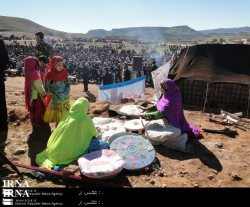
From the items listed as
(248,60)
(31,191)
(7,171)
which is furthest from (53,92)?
(248,60)

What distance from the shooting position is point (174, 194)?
4.03 metres

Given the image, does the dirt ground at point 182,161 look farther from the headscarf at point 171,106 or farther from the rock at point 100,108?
the rock at point 100,108

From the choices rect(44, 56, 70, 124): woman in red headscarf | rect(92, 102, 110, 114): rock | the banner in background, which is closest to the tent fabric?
the banner in background

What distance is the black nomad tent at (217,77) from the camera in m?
11.2

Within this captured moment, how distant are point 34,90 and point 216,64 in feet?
23.4

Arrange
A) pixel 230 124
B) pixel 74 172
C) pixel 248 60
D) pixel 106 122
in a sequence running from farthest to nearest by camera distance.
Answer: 1. pixel 248 60
2. pixel 230 124
3. pixel 106 122
4. pixel 74 172

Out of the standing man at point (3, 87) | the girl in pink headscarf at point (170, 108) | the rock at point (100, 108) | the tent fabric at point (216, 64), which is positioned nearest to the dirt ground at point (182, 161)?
the standing man at point (3, 87)

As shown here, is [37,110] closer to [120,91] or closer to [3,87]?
[3,87]

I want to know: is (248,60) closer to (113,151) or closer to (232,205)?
(113,151)

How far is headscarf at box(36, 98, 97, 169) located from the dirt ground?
0.42m

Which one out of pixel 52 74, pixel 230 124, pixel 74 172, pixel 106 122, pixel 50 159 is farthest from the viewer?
pixel 230 124

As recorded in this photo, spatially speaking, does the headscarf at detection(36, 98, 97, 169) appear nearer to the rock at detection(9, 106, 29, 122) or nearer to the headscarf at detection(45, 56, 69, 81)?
the headscarf at detection(45, 56, 69, 81)

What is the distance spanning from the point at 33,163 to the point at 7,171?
55 cm

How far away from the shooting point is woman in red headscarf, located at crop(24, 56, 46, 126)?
6.87 meters
